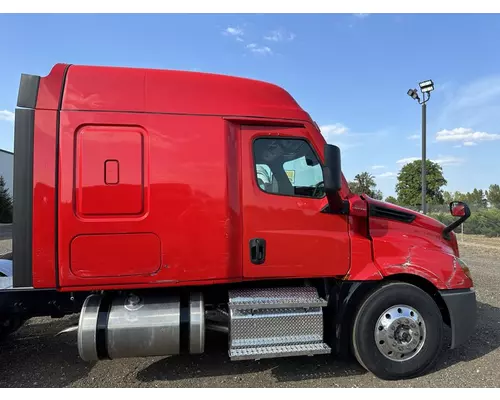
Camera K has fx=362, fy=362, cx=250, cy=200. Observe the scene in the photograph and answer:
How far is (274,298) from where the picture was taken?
11.4ft

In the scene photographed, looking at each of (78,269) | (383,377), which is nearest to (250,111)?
(78,269)

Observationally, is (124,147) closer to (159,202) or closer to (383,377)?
(159,202)

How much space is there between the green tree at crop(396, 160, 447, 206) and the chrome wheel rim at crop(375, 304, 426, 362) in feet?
199

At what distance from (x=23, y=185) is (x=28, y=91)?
2.62ft

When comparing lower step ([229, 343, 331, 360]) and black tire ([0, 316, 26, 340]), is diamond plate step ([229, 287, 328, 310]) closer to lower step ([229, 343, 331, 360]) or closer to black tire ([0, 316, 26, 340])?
lower step ([229, 343, 331, 360])

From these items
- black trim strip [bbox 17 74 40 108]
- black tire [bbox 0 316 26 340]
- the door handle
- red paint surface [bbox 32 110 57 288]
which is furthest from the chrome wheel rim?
black tire [bbox 0 316 26 340]

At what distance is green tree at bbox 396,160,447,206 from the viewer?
60188mm

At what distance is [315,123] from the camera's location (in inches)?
145

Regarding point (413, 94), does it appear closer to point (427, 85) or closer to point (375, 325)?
point (427, 85)

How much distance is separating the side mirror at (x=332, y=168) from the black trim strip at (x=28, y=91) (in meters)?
2.55

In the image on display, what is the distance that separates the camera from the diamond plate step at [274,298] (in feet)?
11.1

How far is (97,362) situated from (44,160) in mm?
2309

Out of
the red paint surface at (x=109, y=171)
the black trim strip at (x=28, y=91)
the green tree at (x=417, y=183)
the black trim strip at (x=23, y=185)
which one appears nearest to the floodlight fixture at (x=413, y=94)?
the red paint surface at (x=109, y=171)

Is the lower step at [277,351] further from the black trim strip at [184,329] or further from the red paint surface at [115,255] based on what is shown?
the red paint surface at [115,255]
